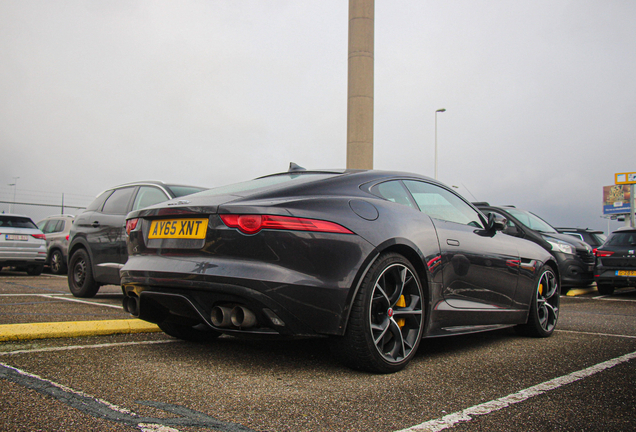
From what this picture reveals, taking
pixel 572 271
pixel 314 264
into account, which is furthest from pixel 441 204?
pixel 572 271

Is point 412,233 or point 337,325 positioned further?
point 412,233

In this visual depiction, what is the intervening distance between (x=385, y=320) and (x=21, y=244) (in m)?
12.4

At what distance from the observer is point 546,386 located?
301 centimetres

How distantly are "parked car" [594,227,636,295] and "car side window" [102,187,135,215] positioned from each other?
9178 millimetres

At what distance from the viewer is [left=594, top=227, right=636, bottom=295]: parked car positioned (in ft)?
35.2

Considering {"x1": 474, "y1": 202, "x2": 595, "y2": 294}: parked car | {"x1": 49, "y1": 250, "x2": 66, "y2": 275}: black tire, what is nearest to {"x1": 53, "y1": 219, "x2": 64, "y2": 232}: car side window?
{"x1": 49, "y1": 250, "x2": 66, "y2": 275}: black tire

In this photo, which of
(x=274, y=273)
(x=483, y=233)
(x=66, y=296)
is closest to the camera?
(x=274, y=273)

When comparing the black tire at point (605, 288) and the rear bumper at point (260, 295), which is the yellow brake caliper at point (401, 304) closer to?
the rear bumper at point (260, 295)

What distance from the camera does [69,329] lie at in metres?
4.07

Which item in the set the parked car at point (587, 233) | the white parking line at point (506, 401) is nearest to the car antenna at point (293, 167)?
the white parking line at point (506, 401)

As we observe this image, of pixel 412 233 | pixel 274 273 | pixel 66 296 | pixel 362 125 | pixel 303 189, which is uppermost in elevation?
pixel 362 125

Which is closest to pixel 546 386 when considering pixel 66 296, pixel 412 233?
pixel 412 233

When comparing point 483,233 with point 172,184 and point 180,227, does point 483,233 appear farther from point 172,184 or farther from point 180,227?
point 172,184

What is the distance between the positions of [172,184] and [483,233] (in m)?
4.12
